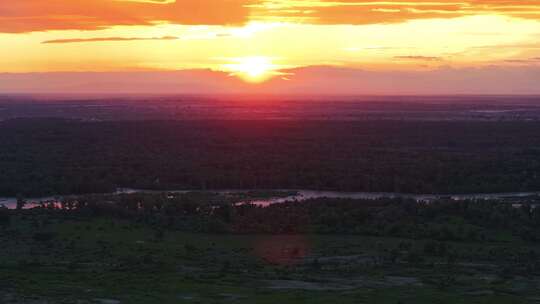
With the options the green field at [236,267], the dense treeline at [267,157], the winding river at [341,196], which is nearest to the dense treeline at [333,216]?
the green field at [236,267]

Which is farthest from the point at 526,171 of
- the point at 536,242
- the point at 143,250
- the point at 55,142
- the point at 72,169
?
the point at 55,142

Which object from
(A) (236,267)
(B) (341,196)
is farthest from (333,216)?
(B) (341,196)

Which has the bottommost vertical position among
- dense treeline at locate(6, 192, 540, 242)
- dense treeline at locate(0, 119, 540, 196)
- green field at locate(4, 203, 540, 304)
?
green field at locate(4, 203, 540, 304)

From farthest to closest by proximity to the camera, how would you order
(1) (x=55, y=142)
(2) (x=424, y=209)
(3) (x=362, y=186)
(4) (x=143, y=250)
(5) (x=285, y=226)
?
1. (1) (x=55, y=142)
2. (3) (x=362, y=186)
3. (2) (x=424, y=209)
4. (5) (x=285, y=226)
5. (4) (x=143, y=250)

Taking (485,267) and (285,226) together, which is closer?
(485,267)

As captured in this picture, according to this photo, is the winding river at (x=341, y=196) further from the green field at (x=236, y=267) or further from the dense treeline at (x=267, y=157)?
the green field at (x=236, y=267)

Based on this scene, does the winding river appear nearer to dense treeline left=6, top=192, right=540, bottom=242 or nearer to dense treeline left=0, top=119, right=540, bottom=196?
dense treeline left=0, top=119, right=540, bottom=196

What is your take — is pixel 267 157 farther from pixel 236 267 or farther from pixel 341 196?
pixel 236 267

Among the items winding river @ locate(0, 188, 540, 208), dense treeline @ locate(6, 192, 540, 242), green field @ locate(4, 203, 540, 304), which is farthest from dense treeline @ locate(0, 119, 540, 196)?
green field @ locate(4, 203, 540, 304)

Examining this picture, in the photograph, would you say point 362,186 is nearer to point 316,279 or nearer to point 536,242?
point 536,242
